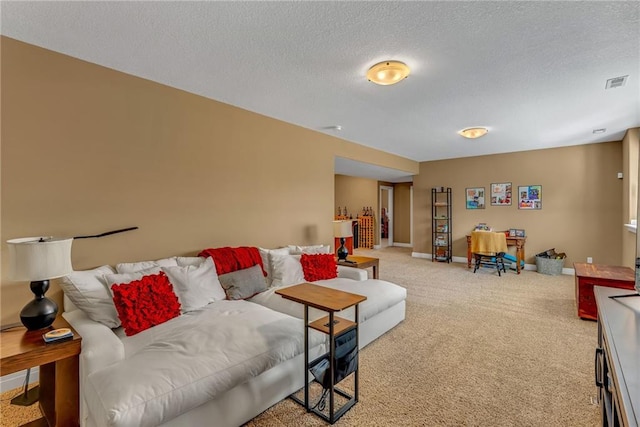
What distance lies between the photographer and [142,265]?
257 cm

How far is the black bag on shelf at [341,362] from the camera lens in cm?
187

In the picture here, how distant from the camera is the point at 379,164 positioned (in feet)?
19.9

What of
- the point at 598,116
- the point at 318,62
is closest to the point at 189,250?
the point at 318,62

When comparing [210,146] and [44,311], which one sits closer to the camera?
[44,311]

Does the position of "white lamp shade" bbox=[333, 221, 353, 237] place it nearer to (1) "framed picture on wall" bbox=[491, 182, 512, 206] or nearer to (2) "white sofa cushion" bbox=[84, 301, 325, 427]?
(2) "white sofa cushion" bbox=[84, 301, 325, 427]

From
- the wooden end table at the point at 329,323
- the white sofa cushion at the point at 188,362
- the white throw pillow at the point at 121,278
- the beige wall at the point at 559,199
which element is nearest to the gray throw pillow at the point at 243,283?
the white sofa cushion at the point at 188,362

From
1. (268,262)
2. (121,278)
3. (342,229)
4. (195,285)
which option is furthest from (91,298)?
(342,229)

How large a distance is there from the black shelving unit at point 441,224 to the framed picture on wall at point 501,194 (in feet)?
3.03

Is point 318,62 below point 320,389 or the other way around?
the other way around

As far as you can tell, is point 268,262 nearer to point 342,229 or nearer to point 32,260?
point 342,229

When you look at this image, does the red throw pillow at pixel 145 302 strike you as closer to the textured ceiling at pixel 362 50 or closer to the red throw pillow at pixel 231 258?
the red throw pillow at pixel 231 258

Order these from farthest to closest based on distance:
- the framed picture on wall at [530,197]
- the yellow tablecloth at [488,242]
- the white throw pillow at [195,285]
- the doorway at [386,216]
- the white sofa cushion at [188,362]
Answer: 1. the doorway at [386,216]
2. the framed picture on wall at [530,197]
3. the yellow tablecloth at [488,242]
4. the white throw pillow at [195,285]
5. the white sofa cushion at [188,362]

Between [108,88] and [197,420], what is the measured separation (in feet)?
8.64

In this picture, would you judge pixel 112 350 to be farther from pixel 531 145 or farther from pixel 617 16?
pixel 531 145
